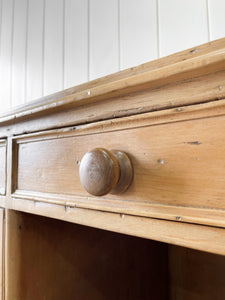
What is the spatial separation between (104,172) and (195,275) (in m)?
0.69

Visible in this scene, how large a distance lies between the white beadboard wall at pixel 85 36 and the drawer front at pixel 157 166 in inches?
13.0

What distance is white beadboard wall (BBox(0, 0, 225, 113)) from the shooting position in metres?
0.53

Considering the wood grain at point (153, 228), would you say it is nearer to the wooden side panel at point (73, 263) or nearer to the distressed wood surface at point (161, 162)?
the distressed wood surface at point (161, 162)

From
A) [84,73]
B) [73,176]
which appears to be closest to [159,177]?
[73,176]

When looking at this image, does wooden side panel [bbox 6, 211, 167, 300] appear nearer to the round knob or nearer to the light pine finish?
the light pine finish

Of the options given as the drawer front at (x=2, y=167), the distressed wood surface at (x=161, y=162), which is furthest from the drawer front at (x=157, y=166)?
the drawer front at (x=2, y=167)

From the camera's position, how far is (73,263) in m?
0.57

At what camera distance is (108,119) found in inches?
13.3

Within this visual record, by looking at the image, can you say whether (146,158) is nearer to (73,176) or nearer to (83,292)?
(73,176)

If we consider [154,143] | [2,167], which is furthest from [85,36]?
[154,143]

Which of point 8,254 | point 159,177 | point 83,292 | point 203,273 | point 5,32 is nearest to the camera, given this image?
point 159,177

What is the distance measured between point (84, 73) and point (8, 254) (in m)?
0.55

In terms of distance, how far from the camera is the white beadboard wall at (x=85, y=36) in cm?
53

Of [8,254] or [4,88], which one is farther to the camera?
[4,88]
